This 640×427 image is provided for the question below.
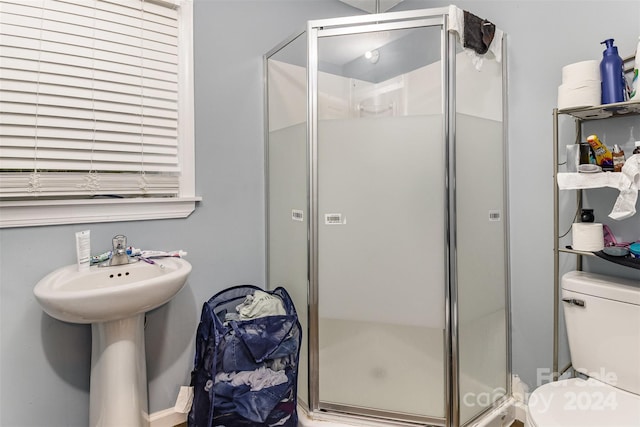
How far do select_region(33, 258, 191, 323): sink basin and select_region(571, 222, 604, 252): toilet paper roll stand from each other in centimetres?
161

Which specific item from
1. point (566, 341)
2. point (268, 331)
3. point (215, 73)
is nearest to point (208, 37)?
point (215, 73)

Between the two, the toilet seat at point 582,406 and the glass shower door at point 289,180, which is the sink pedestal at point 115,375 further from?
the toilet seat at point 582,406

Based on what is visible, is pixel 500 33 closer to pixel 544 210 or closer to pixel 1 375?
pixel 544 210

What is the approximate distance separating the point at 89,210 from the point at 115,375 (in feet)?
2.29

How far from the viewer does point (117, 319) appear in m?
1.17

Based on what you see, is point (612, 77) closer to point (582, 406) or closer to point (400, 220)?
point (400, 220)

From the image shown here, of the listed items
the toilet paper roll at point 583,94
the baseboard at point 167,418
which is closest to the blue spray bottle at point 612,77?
the toilet paper roll at point 583,94

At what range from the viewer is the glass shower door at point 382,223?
148cm

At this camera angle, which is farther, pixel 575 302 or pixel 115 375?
pixel 575 302

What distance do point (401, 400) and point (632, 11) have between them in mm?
1955

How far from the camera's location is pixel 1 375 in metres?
1.27

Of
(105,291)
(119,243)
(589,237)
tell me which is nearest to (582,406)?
(589,237)

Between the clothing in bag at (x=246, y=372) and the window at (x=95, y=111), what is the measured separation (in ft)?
2.25

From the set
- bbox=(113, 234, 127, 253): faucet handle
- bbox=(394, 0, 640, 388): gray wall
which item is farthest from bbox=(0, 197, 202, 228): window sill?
Answer: bbox=(394, 0, 640, 388): gray wall
